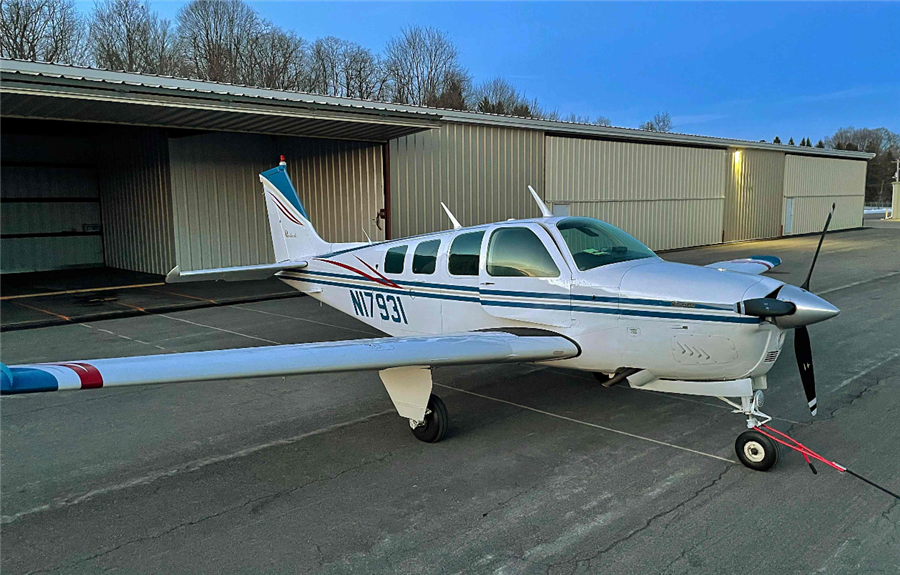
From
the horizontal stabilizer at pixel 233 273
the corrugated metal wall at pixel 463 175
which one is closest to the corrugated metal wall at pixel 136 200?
the corrugated metal wall at pixel 463 175

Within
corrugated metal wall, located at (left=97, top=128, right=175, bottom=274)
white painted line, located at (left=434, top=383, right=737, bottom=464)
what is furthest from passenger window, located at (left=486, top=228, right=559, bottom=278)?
corrugated metal wall, located at (left=97, top=128, right=175, bottom=274)

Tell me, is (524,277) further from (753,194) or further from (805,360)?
(753,194)

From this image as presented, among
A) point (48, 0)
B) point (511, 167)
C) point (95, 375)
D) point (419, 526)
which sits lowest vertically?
point (419, 526)

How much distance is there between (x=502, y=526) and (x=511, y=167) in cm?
1574

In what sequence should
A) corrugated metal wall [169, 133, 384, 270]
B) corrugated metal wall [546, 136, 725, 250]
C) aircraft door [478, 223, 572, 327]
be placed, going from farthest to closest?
corrugated metal wall [546, 136, 725, 250] < corrugated metal wall [169, 133, 384, 270] < aircraft door [478, 223, 572, 327]

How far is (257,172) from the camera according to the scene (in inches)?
741

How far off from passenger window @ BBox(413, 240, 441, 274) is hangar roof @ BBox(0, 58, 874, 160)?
6.33 m

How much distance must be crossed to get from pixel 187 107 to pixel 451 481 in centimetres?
924

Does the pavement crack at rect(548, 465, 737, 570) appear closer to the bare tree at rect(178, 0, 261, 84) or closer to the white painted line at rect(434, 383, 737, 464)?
the white painted line at rect(434, 383, 737, 464)

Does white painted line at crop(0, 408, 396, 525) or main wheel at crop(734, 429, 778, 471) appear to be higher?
main wheel at crop(734, 429, 778, 471)

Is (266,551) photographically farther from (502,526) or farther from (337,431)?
(337,431)

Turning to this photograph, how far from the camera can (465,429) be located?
226 inches

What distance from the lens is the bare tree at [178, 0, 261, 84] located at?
157 ft

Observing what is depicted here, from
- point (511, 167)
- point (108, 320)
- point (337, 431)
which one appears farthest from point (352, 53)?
point (337, 431)
